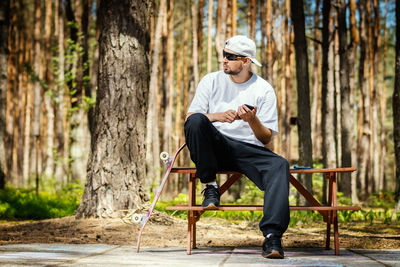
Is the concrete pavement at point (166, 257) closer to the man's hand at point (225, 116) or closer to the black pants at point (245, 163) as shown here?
the black pants at point (245, 163)

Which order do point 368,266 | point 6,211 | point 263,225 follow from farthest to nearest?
point 6,211, point 263,225, point 368,266

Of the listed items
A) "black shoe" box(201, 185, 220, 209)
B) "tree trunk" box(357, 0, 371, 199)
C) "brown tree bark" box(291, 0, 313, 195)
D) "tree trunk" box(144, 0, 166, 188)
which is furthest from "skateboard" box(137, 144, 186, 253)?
"tree trunk" box(357, 0, 371, 199)

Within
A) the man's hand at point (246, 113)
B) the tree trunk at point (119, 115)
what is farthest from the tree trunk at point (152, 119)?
the man's hand at point (246, 113)

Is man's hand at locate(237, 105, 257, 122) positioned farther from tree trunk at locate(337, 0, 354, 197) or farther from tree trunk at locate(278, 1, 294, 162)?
tree trunk at locate(278, 1, 294, 162)

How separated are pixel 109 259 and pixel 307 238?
270 cm

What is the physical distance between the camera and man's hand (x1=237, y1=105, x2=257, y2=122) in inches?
150

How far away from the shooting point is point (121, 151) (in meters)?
6.03

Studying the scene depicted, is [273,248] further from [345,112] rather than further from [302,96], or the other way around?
[345,112]

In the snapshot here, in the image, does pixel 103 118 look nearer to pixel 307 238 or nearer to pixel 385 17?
pixel 307 238

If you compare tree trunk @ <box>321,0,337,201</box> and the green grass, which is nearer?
the green grass

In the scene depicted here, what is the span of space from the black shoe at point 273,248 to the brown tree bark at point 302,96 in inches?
197

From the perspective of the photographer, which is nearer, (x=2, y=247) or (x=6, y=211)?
(x=2, y=247)

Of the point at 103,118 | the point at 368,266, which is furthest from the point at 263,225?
the point at 103,118

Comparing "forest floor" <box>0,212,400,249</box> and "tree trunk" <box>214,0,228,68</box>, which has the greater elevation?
"tree trunk" <box>214,0,228,68</box>
